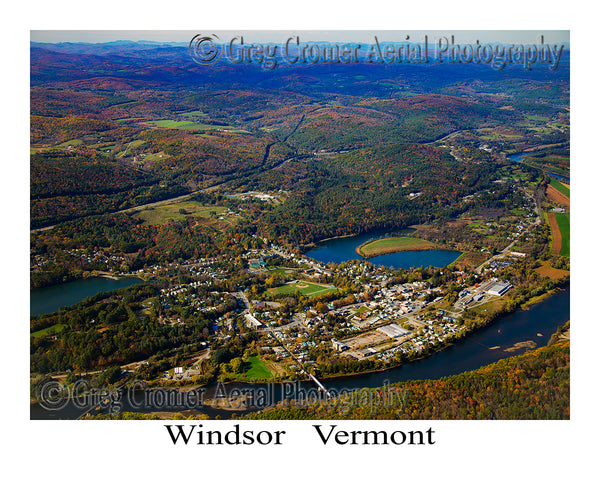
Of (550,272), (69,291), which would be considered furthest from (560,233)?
(69,291)

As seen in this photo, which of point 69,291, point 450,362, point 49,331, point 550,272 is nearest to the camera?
point 450,362

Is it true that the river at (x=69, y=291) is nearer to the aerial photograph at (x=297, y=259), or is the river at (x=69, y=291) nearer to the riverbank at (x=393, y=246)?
the aerial photograph at (x=297, y=259)

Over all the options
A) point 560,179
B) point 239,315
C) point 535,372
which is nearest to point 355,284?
point 239,315

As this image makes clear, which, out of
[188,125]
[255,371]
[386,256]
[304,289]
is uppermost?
[188,125]

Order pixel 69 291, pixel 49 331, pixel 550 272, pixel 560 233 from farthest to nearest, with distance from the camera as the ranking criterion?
1. pixel 560 233
2. pixel 550 272
3. pixel 69 291
4. pixel 49 331

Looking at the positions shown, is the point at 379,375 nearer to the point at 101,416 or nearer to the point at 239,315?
the point at 239,315

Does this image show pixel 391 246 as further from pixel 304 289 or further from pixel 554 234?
pixel 554 234

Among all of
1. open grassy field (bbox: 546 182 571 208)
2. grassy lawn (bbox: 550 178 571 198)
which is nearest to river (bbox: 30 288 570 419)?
open grassy field (bbox: 546 182 571 208)

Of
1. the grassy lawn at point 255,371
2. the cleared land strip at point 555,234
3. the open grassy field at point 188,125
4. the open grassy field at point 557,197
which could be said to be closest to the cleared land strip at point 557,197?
the open grassy field at point 557,197

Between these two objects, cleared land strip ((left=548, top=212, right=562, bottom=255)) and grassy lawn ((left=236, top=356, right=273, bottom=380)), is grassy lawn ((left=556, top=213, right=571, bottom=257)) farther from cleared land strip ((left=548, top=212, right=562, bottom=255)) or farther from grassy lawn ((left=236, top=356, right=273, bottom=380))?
grassy lawn ((left=236, top=356, right=273, bottom=380))
